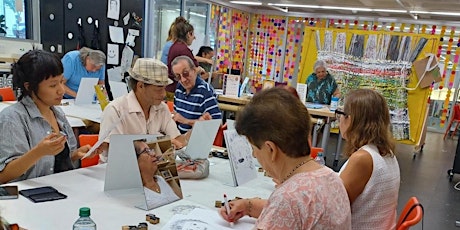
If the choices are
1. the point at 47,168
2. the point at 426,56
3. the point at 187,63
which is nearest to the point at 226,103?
the point at 187,63

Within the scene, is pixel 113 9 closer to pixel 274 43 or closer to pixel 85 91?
pixel 85 91

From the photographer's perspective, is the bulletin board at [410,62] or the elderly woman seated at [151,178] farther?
the bulletin board at [410,62]

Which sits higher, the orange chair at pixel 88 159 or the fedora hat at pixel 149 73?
the fedora hat at pixel 149 73

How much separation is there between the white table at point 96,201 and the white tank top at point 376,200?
0.44 metres

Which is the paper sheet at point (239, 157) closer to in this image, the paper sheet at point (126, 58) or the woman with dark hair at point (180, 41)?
the woman with dark hair at point (180, 41)

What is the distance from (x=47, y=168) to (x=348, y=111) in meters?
1.46

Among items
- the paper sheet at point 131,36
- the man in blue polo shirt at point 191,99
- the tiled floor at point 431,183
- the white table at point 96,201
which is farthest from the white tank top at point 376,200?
the paper sheet at point 131,36

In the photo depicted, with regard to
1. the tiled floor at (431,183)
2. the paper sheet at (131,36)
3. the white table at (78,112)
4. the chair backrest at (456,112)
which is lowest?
the tiled floor at (431,183)

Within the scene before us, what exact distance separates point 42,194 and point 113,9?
4.94 metres

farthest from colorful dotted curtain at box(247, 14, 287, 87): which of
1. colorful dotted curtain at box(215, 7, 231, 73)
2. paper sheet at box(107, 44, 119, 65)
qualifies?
paper sheet at box(107, 44, 119, 65)

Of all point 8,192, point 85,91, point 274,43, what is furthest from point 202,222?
point 274,43

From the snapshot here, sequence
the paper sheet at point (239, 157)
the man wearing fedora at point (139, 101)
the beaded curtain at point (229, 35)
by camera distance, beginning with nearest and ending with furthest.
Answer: the paper sheet at point (239, 157)
the man wearing fedora at point (139, 101)
the beaded curtain at point (229, 35)

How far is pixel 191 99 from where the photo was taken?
301cm

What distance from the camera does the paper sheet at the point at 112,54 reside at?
6098 millimetres
